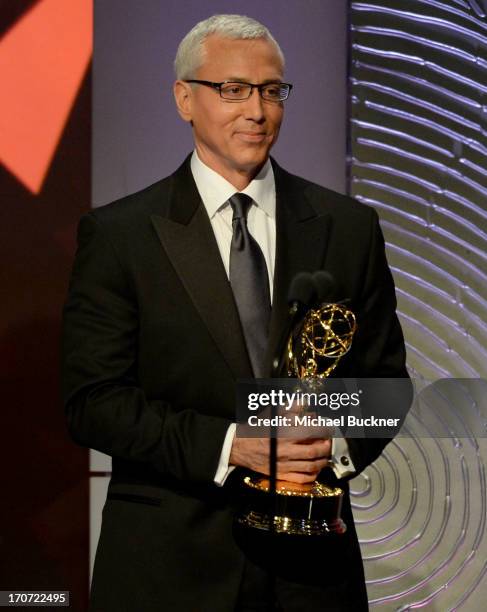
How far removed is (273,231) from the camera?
194 centimetres

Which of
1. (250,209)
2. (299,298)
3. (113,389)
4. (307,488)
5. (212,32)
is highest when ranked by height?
(212,32)

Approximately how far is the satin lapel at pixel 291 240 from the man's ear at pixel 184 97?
20 centimetres

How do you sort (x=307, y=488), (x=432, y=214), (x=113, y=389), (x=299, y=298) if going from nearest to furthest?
(x=299, y=298), (x=307, y=488), (x=113, y=389), (x=432, y=214)

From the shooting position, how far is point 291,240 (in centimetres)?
190

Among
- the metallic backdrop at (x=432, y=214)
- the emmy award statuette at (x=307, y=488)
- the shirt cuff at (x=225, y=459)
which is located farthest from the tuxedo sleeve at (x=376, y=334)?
the metallic backdrop at (x=432, y=214)

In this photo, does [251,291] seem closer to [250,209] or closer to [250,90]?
[250,209]

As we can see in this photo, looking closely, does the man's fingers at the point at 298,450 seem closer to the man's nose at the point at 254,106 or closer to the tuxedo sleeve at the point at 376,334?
the tuxedo sleeve at the point at 376,334

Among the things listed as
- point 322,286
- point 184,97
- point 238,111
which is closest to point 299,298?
point 322,286

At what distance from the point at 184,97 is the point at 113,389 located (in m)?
0.59

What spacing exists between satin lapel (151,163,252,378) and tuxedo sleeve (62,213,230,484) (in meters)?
0.10

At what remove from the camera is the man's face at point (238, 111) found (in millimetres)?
1884

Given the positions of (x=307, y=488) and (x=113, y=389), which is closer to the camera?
(x=307, y=488)

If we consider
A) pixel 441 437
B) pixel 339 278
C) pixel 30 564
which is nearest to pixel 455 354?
pixel 441 437

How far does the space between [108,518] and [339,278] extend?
0.58 metres
